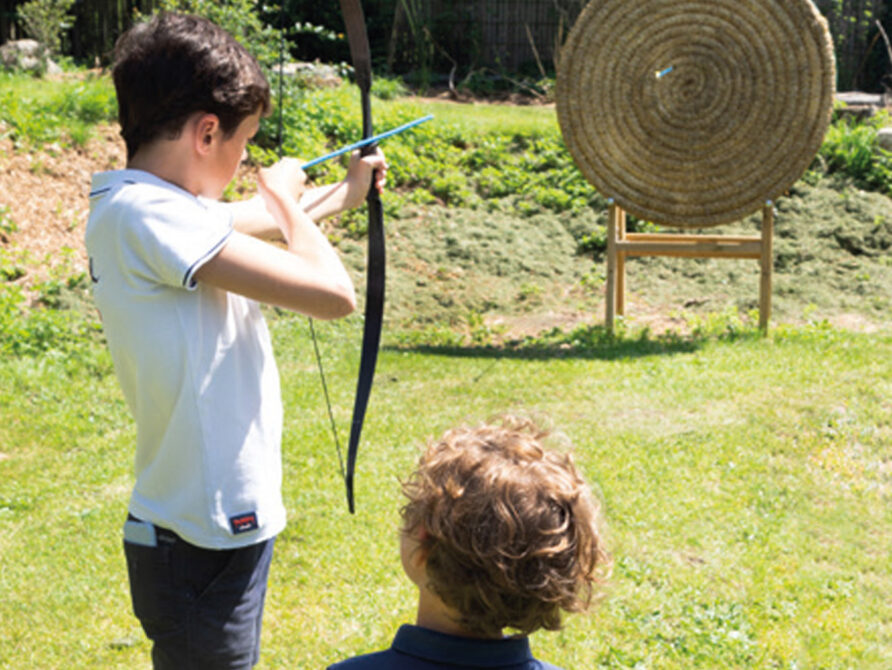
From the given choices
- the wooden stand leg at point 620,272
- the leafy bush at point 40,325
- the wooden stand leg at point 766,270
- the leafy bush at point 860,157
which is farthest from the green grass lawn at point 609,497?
the leafy bush at point 860,157

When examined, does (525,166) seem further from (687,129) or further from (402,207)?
(687,129)

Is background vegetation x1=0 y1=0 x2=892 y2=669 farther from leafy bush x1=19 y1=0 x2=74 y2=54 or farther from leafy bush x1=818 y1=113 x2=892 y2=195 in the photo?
leafy bush x1=19 y1=0 x2=74 y2=54

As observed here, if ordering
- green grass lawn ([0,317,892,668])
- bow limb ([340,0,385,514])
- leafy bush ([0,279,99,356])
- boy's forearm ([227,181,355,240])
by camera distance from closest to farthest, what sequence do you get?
boy's forearm ([227,181,355,240])
bow limb ([340,0,385,514])
green grass lawn ([0,317,892,668])
leafy bush ([0,279,99,356])

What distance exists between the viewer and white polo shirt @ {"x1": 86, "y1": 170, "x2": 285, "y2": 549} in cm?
165

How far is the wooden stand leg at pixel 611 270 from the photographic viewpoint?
644 cm

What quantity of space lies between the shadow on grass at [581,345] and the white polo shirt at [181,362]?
→ 4.29 metres

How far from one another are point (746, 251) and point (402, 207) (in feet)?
9.61

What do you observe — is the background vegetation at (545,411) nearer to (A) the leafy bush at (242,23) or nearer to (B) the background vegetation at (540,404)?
(B) the background vegetation at (540,404)

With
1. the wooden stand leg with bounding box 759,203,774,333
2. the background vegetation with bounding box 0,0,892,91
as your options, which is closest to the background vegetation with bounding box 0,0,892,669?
the wooden stand leg with bounding box 759,203,774,333

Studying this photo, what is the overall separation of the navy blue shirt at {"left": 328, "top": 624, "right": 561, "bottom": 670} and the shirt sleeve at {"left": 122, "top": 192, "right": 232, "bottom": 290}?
25.0 inches

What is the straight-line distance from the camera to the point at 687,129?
21.8 feet

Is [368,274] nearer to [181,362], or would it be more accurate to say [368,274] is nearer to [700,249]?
[181,362]

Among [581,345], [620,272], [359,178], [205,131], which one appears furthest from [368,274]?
[620,272]

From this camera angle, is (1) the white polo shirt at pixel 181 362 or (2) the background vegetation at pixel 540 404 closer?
(1) the white polo shirt at pixel 181 362
